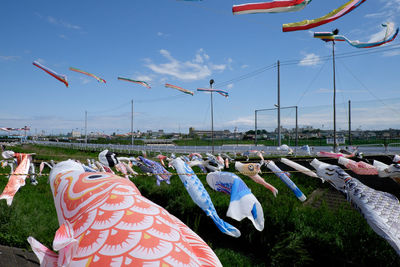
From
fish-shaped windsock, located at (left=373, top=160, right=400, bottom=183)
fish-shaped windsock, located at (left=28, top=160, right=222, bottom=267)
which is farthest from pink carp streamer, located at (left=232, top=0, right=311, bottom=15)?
fish-shaped windsock, located at (left=28, top=160, right=222, bottom=267)

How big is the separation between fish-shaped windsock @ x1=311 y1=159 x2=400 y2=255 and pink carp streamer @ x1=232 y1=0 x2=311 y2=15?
3.35 metres

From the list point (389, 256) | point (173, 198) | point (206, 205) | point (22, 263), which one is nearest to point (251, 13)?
point (206, 205)

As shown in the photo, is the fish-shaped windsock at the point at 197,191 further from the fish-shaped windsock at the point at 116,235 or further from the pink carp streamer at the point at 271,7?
the pink carp streamer at the point at 271,7

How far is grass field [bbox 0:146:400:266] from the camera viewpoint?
534 cm

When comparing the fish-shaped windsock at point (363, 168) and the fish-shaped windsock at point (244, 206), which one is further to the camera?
the fish-shaped windsock at point (363, 168)

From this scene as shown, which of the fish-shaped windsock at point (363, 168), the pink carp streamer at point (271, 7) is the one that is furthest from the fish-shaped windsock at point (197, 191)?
the pink carp streamer at point (271, 7)

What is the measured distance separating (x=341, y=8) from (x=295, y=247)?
5282mm

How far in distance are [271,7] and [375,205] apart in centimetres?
419

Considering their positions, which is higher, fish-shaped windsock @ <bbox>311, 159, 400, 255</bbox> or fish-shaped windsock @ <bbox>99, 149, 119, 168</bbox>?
fish-shaped windsock @ <bbox>99, 149, 119, 168</bbox>

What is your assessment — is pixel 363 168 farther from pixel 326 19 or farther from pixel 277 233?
pixel 326 19

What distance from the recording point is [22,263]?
579 cm

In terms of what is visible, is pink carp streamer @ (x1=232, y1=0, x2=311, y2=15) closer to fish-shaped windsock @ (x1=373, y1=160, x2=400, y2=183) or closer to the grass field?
fish-shaped windsock @ (x1=373, y1=160, x2=400, y2=183)

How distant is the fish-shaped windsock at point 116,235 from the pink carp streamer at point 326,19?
5.24 m

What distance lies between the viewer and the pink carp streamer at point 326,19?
5164mm
